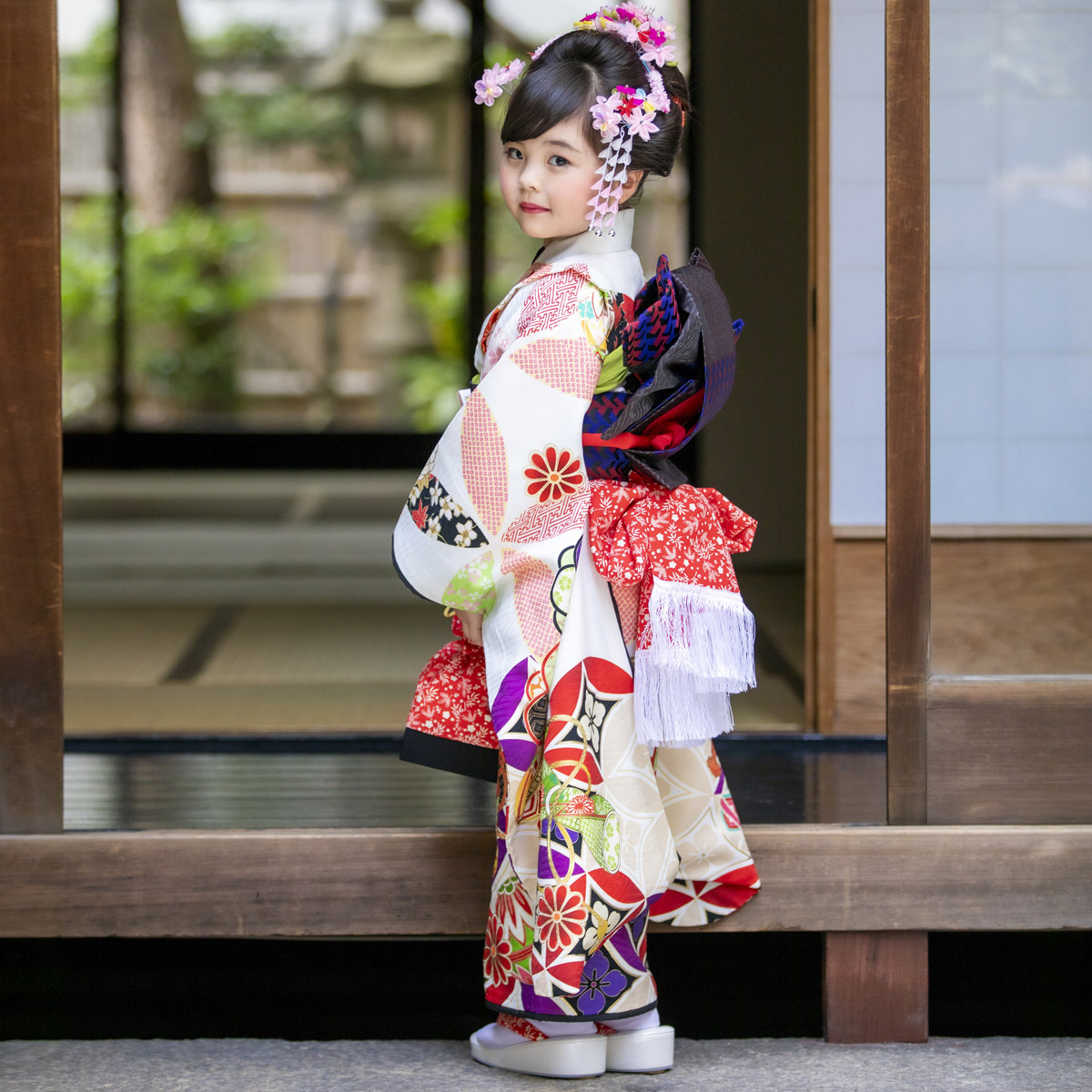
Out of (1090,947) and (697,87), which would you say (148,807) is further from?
(697,87)

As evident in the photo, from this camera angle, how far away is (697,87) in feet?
16.4

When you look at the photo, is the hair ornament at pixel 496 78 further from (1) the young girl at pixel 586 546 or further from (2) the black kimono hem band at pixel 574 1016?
(2) the black kimono hem band at pixel 574 1016

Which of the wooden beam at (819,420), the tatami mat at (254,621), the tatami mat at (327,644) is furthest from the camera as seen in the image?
the tatami mat at (327,644)

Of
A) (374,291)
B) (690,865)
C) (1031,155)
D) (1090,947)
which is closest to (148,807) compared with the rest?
(690,865)

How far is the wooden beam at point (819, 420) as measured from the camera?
286cm

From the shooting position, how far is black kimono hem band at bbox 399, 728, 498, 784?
6.17 ft

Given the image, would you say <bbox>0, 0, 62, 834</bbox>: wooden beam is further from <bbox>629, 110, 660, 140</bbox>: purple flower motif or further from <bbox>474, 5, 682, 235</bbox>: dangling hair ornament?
<bbox>629, 110, 660, 140</bbox>: purple flower motif

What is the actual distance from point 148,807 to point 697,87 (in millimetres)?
3600

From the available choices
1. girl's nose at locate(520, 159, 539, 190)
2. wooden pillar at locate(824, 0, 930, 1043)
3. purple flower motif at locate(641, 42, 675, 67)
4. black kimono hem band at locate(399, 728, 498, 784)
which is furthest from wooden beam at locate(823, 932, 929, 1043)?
purple flower motif at locate(641, 42, 675, 67)

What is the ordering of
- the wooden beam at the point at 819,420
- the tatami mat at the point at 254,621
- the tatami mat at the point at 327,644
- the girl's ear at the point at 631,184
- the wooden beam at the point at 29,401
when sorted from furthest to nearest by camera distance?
the tatami mat at the point at 327,644 < the tatami mat at the point at 254,621 < the wooden beam at the point at 819,420 < the wooden beam at the point at 29,401 < the girl's ear at the point at 631,184

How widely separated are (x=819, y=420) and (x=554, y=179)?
1291mm

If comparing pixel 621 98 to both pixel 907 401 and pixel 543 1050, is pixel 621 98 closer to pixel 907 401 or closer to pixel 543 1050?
pixel 907 401

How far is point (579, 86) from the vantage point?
1.76 metres

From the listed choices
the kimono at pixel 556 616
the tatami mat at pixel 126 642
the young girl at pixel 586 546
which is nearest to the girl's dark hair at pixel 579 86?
the young girl at pixel 586 546
